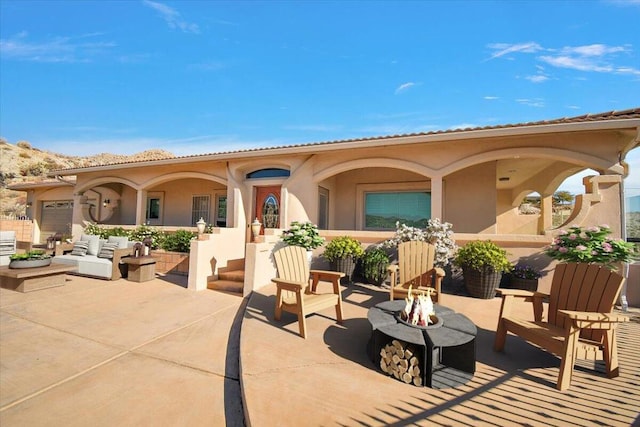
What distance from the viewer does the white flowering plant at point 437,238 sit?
19.3ft

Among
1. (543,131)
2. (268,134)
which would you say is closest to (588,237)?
(543,131)

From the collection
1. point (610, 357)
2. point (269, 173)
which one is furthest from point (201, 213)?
point (610, 357)

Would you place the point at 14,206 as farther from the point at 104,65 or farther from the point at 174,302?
the point at 174,302

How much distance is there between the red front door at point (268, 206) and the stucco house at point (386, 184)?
1.2 inches

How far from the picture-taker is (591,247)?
187 inches

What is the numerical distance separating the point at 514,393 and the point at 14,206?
115 ft

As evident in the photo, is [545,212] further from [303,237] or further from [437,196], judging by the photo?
[303,237]

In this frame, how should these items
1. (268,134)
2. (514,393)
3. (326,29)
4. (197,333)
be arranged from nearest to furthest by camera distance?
1. (514,393)
2. (197,333)
3. (326,29)
4. (268,134)

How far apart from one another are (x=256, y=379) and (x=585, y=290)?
371 centimetres

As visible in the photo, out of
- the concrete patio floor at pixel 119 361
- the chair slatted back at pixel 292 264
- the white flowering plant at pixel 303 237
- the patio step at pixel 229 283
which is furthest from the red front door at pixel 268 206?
the chair slatted back at pixel 292 264

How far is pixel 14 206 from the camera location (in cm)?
2381

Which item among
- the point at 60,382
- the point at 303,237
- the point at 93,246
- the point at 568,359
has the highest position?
the point at 303,237

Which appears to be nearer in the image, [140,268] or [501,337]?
[501,337]

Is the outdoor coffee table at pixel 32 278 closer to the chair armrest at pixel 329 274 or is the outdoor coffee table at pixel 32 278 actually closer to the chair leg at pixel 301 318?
the chair armrest at pixel 329 274
